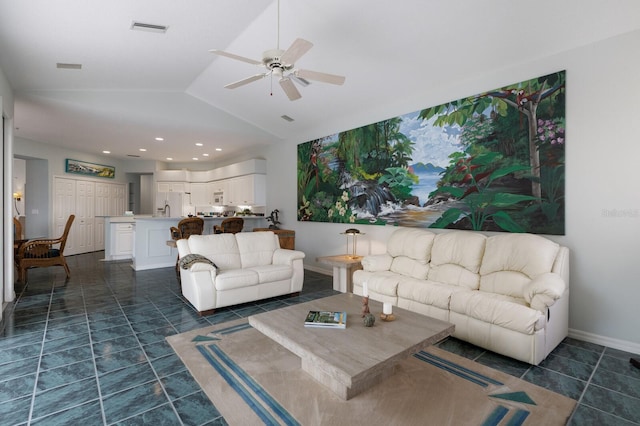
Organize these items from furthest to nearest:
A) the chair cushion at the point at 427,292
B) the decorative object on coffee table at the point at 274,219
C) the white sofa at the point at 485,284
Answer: the decorative object on coffee table at the point at 274,219
the chair cushion at the point at 427,292
the white sofa at the point at 485,284

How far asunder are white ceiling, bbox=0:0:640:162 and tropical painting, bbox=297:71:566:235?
0.42 meters

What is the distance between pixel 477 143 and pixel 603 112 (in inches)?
45.8

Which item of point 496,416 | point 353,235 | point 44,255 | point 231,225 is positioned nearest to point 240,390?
point 496,416

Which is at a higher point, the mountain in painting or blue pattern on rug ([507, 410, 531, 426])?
the mountain in painting

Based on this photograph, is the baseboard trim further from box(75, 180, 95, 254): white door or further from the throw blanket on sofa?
box(75, 180, 95, 254): white door

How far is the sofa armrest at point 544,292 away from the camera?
2559 millimetres

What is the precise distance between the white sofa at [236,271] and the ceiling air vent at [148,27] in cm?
248

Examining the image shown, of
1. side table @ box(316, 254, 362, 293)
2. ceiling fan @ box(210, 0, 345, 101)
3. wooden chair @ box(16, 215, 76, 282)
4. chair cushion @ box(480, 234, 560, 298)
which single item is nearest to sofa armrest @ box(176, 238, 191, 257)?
side table @ box(316, 254, 362, 293)

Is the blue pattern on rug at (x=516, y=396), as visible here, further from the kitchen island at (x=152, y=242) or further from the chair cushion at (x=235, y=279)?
the kitchen island at (x=152, y=242)

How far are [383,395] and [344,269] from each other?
102 inches

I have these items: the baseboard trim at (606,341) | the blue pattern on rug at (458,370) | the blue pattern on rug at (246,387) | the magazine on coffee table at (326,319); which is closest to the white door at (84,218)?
the blue pattern on rug at (246,387)

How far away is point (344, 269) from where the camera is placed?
15.4 ft

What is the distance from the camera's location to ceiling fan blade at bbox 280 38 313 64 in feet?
8.23

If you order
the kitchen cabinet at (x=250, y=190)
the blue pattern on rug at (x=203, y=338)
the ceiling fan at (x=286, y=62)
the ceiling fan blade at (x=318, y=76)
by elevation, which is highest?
the ceiling fan at (x=286, y=62)
